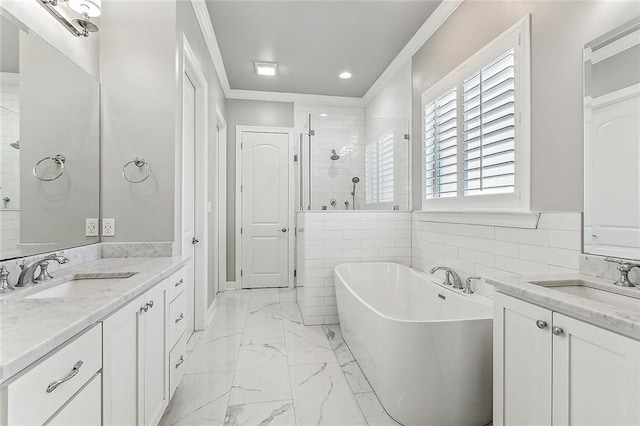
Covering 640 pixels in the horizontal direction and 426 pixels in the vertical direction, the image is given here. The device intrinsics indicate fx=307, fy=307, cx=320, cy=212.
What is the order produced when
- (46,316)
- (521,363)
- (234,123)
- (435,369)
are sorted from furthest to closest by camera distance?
(234,123)
(435,369)
(521,363)
(46,316)

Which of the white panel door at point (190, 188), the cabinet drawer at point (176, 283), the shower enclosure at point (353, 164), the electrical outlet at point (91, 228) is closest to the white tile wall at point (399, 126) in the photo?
the shower enclosure at point (353, 164)

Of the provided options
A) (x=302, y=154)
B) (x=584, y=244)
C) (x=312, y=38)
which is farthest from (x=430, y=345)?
(x=312, y=38)

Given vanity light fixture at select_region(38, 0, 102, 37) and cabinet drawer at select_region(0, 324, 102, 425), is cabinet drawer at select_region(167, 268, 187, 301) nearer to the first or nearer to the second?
cabinet drawer at select_region(0, 324, 102, 425)

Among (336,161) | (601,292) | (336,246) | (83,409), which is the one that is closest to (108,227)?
(83,409)

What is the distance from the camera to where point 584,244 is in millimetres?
1487

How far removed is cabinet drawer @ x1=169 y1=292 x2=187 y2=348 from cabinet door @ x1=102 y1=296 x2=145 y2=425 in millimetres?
387

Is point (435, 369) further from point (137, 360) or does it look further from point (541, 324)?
point (137, 360)

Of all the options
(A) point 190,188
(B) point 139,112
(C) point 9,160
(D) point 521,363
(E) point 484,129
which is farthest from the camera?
(A) point 190,188

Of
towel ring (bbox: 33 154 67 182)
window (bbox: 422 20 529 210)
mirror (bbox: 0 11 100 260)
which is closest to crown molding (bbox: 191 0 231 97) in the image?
mirror (bbox: 0 11 100 260)

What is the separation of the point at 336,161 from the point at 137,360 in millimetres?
2732

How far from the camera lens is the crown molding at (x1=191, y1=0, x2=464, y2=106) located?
8.46ft

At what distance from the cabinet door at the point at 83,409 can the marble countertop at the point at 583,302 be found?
5.01 feet

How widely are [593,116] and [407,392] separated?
5.39 ft

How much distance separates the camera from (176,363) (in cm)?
177
